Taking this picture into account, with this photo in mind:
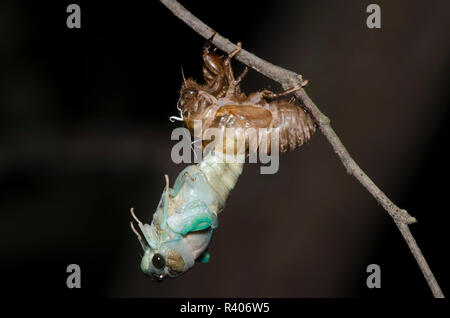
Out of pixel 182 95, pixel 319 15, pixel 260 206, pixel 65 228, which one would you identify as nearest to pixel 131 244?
pixel 65 228

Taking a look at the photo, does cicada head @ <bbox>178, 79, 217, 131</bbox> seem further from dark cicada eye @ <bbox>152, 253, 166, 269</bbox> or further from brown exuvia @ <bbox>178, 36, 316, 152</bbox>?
dark cicada eye @ <bbox>152, 253, 166, 269</bbox>

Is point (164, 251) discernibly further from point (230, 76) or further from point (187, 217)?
point (230, 76)

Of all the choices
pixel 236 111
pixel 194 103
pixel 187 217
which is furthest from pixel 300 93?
pixel 187 217

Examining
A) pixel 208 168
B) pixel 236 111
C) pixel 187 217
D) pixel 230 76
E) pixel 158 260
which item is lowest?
pixel 158 260

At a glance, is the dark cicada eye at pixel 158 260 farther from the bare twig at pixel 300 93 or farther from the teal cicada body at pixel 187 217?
the bare twig at pixel 300 93

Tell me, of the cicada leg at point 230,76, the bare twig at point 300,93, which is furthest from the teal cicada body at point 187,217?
the bare twig at point 300,93

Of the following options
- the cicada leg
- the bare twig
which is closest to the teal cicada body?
the cicada leg

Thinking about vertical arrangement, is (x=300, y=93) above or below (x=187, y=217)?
above
